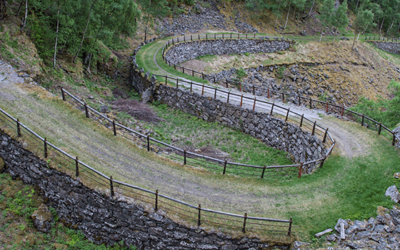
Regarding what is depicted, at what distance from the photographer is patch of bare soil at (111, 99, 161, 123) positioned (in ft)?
85.3

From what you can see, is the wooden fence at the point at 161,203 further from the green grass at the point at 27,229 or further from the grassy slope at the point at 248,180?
the green grass at the point at 27,229

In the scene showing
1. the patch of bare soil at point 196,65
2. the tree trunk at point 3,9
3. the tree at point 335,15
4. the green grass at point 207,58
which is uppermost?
the tree at point 335,15

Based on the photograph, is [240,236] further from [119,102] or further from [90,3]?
[90,3]

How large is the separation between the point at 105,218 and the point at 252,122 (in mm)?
15161

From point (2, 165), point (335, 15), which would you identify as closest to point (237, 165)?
point (2, 165)

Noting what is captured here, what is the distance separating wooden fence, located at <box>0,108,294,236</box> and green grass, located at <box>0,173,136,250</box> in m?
2.50

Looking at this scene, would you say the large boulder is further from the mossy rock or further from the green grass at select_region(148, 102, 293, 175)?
the green grass at select_region(148, 102, 293, 175)

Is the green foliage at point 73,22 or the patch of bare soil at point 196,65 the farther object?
the patch of bare soil at point 196,65

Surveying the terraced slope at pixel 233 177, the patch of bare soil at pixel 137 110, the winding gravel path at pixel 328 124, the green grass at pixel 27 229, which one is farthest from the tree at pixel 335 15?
the green grass at pixel 27 229

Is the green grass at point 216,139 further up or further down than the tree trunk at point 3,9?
further down

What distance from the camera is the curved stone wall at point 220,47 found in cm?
4578

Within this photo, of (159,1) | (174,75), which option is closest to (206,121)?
(174,75)

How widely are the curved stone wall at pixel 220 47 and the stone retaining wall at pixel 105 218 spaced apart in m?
29.1

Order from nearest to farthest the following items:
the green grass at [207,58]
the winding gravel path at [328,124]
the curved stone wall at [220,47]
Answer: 1. the winding gravel path at [328,124]
2. the curved stone wall at [220,47]
3. the green grass at [207,58]
